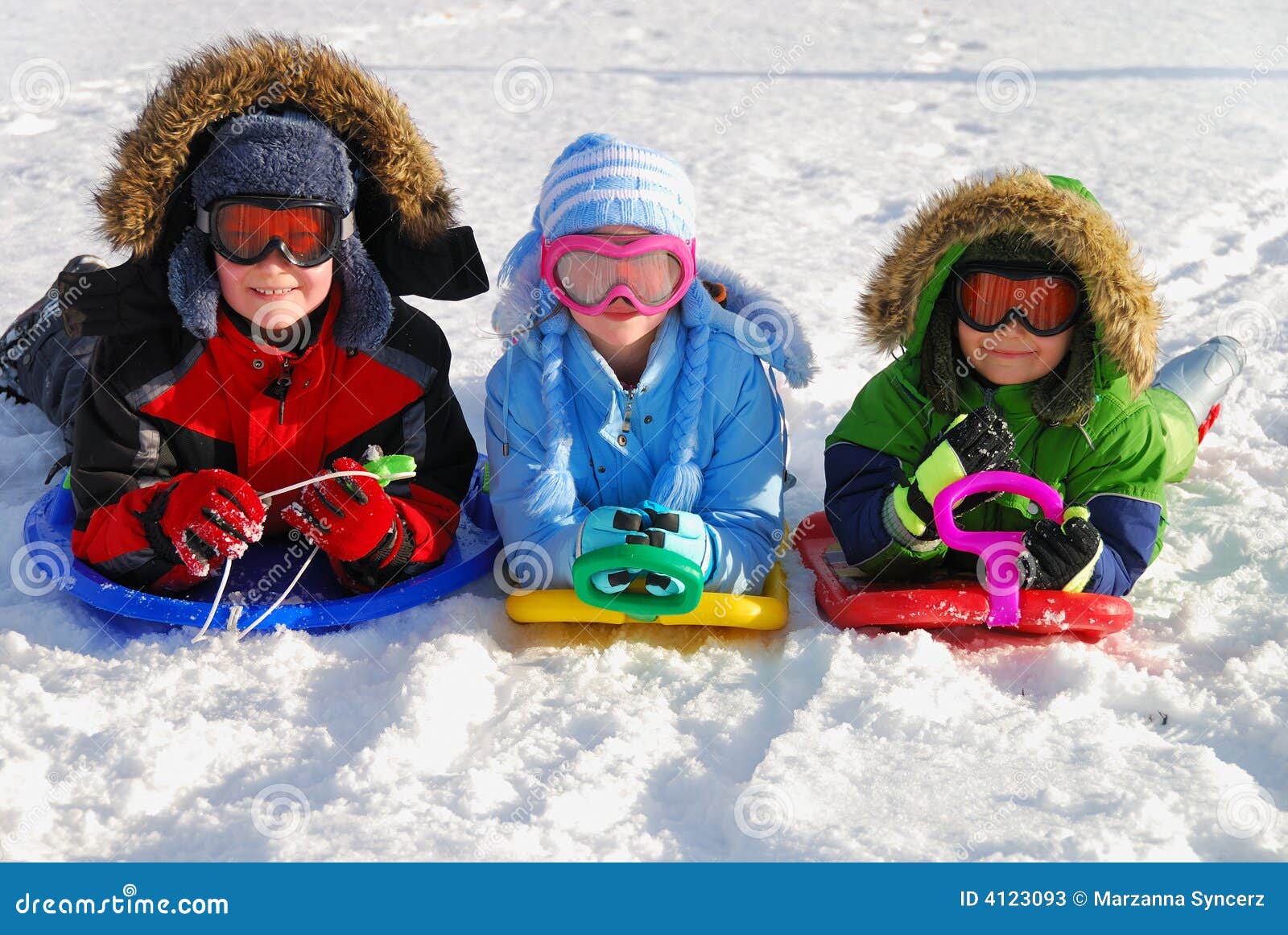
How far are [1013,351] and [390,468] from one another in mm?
1470

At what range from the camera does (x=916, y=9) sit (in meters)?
9.14

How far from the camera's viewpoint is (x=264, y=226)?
2809 millimetres

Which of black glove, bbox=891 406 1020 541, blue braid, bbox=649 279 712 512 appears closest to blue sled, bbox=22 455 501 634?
blue braid, bbox=649 279 712 512

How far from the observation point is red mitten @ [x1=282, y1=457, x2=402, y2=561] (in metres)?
2.84

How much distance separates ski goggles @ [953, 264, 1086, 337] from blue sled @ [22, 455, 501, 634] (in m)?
1.35

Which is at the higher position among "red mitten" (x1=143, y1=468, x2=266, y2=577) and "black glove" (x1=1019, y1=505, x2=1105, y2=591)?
"black glove" (x1=1019, y1=505, x2=1105, y2=591)

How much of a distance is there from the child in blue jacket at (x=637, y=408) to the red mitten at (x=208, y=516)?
617 millimetres

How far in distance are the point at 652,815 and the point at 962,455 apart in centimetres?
103

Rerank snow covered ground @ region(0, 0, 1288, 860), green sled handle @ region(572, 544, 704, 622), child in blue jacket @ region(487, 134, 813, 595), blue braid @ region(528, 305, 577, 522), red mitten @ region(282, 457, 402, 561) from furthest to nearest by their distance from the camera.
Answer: blue braid @ region(528, 305, 577, 522)
child in blue jacket @ region(487, 134, 813, 595)
red mitten @ region(282, 457, 402, 561)
green sled handle @ region(572, 544, 704, 622)
snow covered ground @ region(0, 0, 1288, 860)

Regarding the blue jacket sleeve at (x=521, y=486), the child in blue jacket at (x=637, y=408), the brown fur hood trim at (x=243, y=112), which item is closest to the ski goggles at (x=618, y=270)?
the child in blue jacket at (x=637, y=408)

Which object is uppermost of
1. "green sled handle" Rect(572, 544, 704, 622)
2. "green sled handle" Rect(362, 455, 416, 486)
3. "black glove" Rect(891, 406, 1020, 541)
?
"black glove" Rect(891, 406, 1020, 541)

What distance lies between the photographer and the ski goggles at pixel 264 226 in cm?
279

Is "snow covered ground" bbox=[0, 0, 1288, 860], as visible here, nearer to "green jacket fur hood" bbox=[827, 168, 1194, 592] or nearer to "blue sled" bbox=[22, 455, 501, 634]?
"blue sled" bbox=[22, 455, 501, 634]
